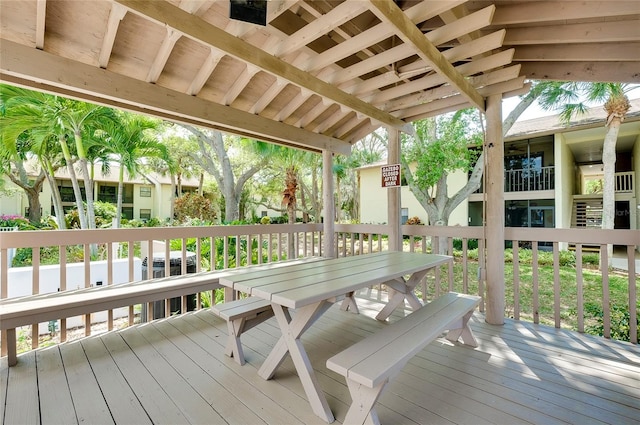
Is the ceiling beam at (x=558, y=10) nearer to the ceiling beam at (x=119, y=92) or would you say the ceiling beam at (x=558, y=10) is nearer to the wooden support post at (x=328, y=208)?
the ceiling beam at (x=119, y=92)

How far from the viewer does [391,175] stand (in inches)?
140

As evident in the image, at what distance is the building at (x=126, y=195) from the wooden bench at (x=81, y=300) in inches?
589

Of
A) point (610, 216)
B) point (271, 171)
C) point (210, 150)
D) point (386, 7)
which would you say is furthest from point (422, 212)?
point (386, 7)

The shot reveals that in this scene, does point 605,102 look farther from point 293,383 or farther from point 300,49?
point 293,383

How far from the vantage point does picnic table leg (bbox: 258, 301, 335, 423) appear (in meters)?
1.66

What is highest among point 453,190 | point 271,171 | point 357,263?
point 271,171

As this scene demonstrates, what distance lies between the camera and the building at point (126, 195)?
1534cm

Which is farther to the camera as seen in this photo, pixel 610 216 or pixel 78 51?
pixel 610 216

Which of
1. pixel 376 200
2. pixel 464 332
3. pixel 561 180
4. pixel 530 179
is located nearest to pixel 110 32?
pixel 464 332

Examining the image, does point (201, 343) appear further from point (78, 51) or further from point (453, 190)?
point (453, 190)

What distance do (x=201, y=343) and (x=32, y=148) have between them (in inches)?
310

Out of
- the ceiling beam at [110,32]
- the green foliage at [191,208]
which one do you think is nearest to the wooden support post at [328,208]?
the ceiling beam at [110,32]

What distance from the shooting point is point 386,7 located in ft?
5.61

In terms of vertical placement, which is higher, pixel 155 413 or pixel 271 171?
pixel 271 171
